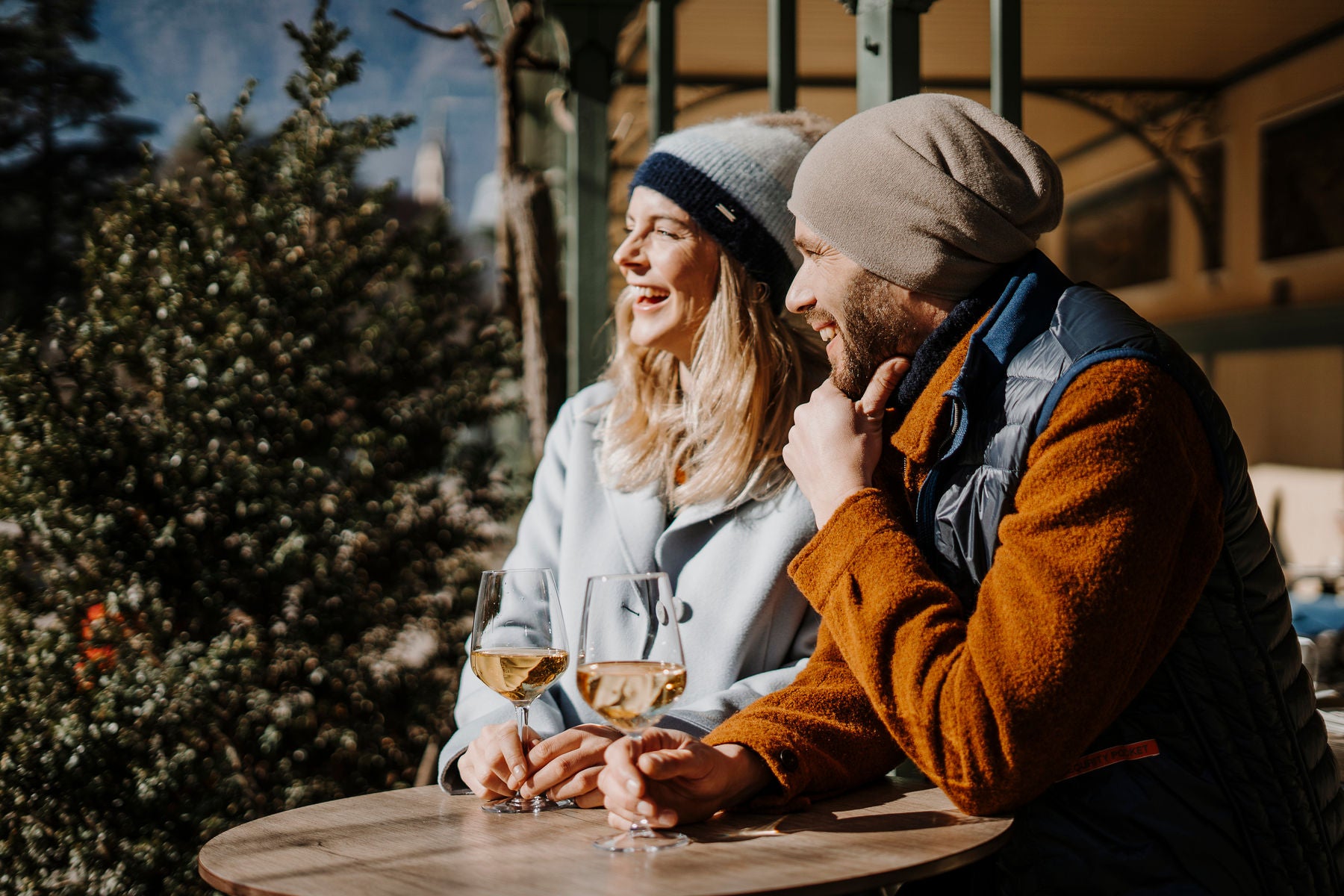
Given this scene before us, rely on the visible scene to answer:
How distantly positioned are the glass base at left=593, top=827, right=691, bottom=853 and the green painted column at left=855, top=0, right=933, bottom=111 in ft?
4.98

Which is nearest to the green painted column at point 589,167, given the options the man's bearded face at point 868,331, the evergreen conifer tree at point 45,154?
the man's bearded face at point 868,331

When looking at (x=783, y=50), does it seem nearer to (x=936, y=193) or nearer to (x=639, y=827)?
(x=936, y=193)

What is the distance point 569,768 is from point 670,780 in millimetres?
176

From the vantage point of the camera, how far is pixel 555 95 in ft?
14.6

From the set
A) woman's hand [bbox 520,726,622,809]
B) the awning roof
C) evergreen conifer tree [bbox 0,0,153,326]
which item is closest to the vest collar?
woman's hand [bbox 520,726,622,809]

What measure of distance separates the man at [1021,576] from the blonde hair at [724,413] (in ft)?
1.75

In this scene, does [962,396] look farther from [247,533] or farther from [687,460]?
[247,533]

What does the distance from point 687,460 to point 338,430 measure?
1879 millimetres

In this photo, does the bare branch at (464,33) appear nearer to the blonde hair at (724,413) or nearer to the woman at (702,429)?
the woman at (702,429)

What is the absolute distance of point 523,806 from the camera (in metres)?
1.51

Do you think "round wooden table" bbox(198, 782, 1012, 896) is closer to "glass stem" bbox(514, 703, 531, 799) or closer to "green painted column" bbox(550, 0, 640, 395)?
"glass stem" bbox(514, 703, 531, 799)

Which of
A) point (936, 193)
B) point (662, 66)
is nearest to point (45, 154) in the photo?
point (662, 66)

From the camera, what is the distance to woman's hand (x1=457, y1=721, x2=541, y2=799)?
152 cm

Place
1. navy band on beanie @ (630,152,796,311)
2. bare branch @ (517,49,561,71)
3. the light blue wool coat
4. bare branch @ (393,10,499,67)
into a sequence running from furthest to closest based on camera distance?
1. bare branch @ (517,49,561,71)
2. bare branch @ (393,10,499,67)
3. navy band on beanie @ (630,152,796,311)
4. the light blue wool coat
